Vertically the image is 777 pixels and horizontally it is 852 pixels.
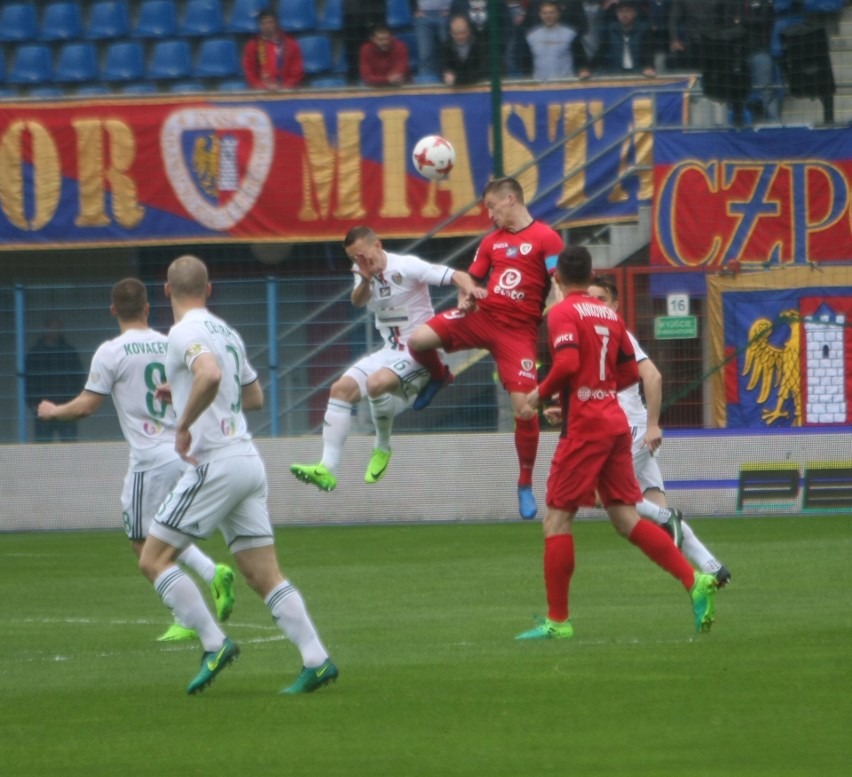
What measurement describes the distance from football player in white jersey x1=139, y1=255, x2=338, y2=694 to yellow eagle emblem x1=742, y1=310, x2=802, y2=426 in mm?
11192

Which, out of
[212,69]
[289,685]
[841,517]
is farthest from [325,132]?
[289,685]

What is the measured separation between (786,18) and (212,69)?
276 inches

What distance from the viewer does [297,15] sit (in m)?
21.2

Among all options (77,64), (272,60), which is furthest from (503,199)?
(77,64)

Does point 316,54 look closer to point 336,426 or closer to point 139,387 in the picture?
point 336,426

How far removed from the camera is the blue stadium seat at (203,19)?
2142cm

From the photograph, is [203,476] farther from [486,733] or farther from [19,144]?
[19,144]

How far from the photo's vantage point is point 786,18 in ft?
65.5

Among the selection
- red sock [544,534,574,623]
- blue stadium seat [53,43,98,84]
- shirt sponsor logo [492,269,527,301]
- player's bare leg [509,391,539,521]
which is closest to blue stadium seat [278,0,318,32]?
blue stadium seat [53,43,98,84]

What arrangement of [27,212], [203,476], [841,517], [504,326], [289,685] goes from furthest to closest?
[27,212]
[841,517]
[504,326]
[289,685]
[203,476]

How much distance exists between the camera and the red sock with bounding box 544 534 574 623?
29.8 ft

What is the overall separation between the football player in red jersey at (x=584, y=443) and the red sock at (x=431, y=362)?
3394 millimetres

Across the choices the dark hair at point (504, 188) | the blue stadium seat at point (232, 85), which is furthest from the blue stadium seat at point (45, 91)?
the dark hair at point (504, 188)

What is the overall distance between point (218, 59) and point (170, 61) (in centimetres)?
62
